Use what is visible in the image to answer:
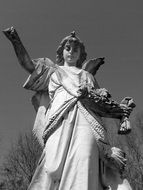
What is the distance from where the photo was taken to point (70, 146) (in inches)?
211

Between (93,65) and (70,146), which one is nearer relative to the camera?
(70,146)

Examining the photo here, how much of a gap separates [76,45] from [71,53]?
23cm

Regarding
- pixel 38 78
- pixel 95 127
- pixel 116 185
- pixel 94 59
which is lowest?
pixel 116 185

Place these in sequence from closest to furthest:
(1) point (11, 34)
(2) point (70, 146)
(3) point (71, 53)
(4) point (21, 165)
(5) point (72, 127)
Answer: (2) point (70, 146) → (5) point (72, 127) → (1) point (11, 34) → (3) point (71, 53) → (4) point (21, 165)

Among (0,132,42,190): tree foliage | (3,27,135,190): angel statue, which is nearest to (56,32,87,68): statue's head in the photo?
(3,27,135,190): angel statue

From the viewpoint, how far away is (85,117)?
5699 mm

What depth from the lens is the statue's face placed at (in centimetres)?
721

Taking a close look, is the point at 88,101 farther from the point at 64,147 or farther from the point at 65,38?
the point at 65,38

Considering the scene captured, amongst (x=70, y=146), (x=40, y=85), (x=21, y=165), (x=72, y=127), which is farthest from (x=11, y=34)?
(x=21, y=165)

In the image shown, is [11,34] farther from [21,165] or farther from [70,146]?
[21,165]

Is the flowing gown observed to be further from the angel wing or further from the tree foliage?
the tree foliage

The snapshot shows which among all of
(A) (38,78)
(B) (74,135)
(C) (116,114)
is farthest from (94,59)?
(B) (74,135)

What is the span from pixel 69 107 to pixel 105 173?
1391 mm

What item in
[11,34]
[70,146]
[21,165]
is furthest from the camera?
[21,165]
